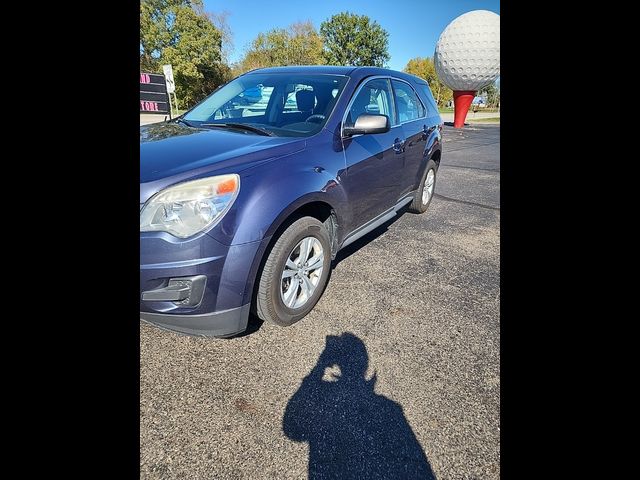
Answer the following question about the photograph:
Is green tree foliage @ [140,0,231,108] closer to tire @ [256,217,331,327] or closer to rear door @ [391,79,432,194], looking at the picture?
rear door @ [391,79,432,194]

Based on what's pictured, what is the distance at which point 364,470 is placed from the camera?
1.47 meters

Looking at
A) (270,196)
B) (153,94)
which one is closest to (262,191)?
(270,196)

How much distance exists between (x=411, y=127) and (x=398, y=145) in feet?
2.03

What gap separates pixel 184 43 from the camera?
3375 centimetres

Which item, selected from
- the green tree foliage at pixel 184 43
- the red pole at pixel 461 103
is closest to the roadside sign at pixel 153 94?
the red pole at pixel 461 103

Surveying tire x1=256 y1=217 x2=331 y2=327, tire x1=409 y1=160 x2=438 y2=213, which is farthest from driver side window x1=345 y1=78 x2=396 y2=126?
tire x1=409 y1=160 x2=438 y2=213

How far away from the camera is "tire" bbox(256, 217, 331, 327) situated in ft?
6.91

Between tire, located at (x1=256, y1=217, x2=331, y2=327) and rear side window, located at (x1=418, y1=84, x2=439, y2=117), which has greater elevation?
rear side window, located at (x1=418, y1=84, x2=439, y2=117)

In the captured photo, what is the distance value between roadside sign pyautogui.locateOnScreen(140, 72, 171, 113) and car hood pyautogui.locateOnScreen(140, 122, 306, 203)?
1348cm

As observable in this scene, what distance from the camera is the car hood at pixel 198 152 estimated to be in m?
1.80

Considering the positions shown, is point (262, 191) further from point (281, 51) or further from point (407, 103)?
point (281, 51)

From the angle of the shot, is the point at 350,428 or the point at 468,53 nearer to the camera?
the point at 350,428

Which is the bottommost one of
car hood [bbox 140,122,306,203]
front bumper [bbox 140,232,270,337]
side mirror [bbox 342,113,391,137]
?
front bumper [bbox 140,232,270,337]
